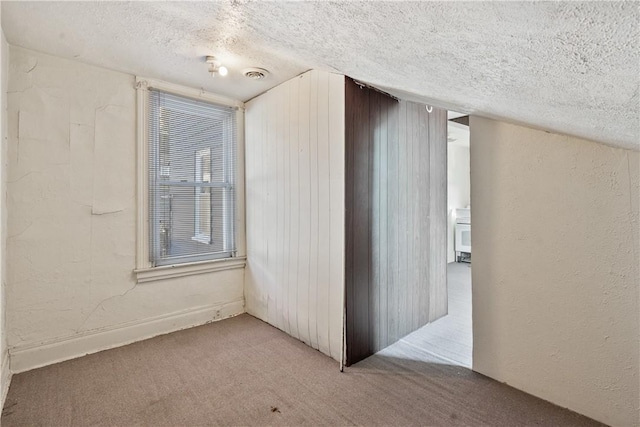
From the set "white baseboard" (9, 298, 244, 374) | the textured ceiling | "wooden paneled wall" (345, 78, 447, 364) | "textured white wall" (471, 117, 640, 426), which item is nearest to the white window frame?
the textured ceiling

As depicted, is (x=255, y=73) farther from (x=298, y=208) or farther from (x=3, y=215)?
(x=3, y=215)

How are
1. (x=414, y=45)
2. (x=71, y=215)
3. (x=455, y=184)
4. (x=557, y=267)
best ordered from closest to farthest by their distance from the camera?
(x=414, y=45) < (x=557, y=267) < (x=71, y=215) < (x=455, y=184)

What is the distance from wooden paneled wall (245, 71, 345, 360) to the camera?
6.93 feet

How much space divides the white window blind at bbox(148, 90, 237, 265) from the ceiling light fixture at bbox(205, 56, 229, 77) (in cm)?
61

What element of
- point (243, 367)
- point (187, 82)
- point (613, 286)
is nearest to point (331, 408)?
point (243, 367)

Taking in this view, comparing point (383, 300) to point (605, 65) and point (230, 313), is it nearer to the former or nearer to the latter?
point (230, 313)

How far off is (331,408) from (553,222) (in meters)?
1.52

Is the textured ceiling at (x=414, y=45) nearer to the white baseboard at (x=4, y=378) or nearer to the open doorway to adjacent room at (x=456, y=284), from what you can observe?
the open doorway to adjacent room at (x=456, y=284)

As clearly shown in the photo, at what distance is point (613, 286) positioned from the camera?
4.82 ft

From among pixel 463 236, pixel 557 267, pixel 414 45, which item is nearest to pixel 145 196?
pixel 414 45

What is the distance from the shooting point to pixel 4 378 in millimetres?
1778

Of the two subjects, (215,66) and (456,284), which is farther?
(456,284)

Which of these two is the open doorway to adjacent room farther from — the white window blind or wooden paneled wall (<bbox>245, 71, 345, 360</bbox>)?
the white window blind

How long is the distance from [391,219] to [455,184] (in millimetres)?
3811
